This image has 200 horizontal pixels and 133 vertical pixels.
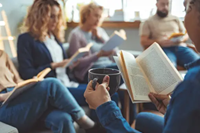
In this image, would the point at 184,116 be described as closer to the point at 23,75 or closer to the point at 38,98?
the point at 38,98

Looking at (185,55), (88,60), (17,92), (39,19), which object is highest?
(39,19)

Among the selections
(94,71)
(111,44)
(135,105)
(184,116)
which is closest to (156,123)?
(94,71)

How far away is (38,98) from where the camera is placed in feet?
4.12

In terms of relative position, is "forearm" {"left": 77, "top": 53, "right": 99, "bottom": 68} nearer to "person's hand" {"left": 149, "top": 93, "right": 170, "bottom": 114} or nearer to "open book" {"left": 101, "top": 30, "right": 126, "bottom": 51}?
"open book" {"left": 101, "top": 30, "right": 126, "bottom": 51}

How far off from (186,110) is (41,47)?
1.44 m

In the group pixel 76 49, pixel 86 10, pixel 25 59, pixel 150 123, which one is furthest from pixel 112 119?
pixel 86 10

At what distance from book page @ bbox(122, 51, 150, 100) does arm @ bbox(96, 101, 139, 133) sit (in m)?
0.17

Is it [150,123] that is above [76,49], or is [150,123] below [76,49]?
below

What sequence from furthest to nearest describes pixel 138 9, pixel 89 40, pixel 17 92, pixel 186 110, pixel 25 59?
pixel 138 9 → pixel 89 40 → pixel 25 59 → pixel 17 92 → pixel 186 110

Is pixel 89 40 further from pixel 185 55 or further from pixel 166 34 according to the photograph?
pixel 185 55

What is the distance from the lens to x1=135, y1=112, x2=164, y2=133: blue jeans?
0.99 meters

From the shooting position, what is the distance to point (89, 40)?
2199 millimetres

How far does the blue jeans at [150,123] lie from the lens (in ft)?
3.25

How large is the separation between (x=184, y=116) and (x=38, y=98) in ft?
3.11
